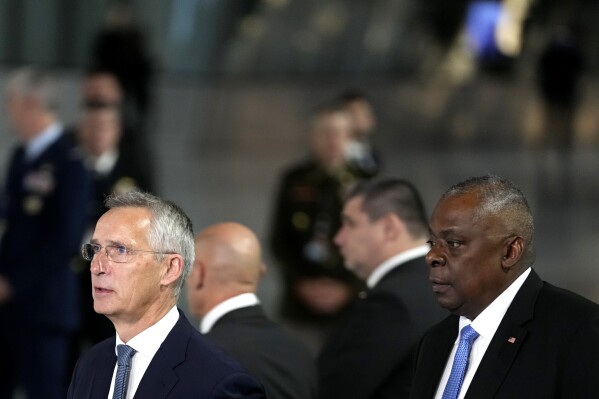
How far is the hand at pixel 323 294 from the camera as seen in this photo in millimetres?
8711

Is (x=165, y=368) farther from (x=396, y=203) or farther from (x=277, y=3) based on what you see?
(x=277, y=3)

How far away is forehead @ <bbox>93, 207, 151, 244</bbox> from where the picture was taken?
3.92 meters

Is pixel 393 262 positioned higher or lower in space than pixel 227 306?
higher

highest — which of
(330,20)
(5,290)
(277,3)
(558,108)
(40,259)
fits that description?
(277,3)

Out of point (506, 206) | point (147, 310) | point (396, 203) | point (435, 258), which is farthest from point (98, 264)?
point (396, 203)

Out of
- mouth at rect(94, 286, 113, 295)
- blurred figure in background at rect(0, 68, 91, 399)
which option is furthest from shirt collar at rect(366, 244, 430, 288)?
blurred figure in background at rect(0, 68, 91, 399)

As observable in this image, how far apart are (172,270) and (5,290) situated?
3769mm

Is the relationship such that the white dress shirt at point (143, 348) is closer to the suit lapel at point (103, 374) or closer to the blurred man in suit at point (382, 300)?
the suit lapel at point (103, 374)

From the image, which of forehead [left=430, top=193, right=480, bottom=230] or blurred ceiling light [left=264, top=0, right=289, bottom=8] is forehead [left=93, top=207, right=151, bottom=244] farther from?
blurred ceiling light [left=264, top=0, right=289, bottom=8]

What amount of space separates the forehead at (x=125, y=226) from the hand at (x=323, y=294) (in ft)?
15.7

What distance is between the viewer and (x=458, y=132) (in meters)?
20.5

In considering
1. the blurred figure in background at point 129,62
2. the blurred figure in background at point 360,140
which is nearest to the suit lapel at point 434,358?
the blurred figure in background at point 360,140

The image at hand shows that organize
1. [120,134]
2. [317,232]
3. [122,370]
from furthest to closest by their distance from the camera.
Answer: [317,232], [120,134], [122,370]

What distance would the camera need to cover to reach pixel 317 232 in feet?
28.7
